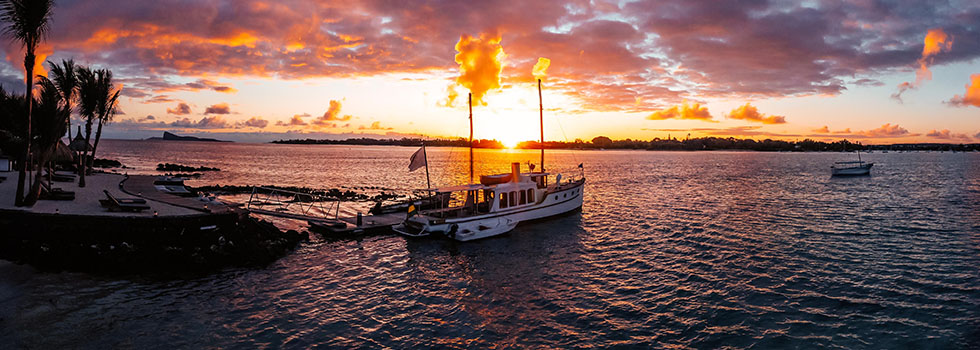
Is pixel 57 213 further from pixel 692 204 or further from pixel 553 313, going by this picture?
pixel 692 204

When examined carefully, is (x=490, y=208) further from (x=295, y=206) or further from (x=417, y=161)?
(x=295, y=206)

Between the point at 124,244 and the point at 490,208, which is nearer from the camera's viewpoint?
the point at 124,244

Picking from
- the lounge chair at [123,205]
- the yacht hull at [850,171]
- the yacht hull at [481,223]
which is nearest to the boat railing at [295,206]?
the lounge chair at [123,205]

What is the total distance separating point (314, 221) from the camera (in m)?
31.2

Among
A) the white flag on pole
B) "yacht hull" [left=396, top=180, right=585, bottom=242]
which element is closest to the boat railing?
the white flag on pole

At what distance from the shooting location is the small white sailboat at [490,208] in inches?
1152

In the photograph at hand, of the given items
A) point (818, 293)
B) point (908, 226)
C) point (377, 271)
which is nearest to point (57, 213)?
point (377, 271)

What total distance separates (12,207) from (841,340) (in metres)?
36.6

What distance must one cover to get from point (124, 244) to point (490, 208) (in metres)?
20.5

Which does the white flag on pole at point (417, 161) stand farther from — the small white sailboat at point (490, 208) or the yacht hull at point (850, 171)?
the yacht hull at point (850, 171)

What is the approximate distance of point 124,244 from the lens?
68.1ft

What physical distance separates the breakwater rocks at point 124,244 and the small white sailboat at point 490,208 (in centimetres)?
950

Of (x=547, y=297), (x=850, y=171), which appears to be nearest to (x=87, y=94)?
(x=547, y=297)

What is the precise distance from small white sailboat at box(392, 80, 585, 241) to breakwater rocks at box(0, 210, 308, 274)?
9496 mm
